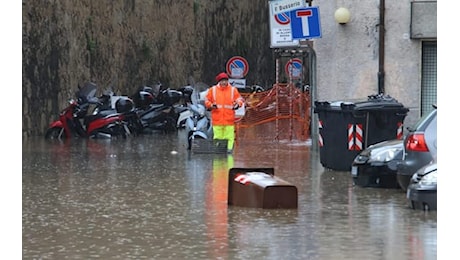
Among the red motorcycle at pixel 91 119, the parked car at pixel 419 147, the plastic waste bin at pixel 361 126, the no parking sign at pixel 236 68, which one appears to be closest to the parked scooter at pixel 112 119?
the red motorcycle at pixel 91 119

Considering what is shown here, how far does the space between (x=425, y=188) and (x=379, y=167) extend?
2.86m

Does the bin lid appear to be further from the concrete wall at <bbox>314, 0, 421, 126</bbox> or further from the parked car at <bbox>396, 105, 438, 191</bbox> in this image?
the concrete wall at <bbox>314, 0, 421, 126</bbox>

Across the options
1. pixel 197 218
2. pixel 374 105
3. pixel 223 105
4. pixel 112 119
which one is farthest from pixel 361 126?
pixel 112 119

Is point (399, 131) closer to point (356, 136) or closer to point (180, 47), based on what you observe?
point (356, 136)

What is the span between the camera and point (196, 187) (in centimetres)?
1526

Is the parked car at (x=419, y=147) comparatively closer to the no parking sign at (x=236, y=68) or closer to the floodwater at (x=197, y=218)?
the floodwater at (x=197, y=218)

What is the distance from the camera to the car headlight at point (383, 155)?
15.0 m

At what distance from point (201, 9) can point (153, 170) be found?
2744 centimetres

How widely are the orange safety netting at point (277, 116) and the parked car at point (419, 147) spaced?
13.5m

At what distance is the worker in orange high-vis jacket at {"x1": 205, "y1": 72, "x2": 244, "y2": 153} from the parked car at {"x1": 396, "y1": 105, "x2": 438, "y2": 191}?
7.36 meters

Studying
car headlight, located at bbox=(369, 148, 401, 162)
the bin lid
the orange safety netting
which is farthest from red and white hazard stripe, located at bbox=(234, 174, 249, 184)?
the orange safety netting

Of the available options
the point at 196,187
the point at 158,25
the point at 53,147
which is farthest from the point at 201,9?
the point at 196,187
